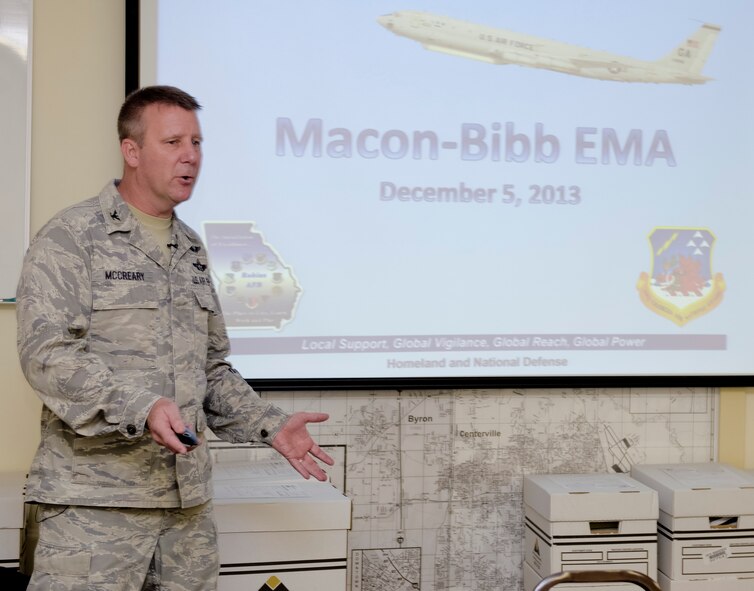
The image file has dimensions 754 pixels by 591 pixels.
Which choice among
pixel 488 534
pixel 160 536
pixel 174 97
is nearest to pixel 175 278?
pixel 174 97

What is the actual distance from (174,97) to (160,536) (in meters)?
0.92

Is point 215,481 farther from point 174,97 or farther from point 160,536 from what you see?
point 174,97

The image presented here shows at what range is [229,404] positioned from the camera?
209 centimetres

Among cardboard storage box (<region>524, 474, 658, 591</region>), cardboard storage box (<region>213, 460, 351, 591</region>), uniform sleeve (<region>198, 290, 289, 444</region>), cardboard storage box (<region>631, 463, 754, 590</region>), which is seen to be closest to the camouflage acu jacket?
uniform sleeve (<region>198, 290, 289, 444</region>)

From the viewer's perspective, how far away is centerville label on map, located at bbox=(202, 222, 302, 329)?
2875 mm

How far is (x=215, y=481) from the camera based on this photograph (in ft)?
8.78

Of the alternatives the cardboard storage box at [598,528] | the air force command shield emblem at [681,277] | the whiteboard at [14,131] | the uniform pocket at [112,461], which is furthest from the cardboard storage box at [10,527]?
the air force command shield emblem at [681,277]

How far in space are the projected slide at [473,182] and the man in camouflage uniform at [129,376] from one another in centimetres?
89

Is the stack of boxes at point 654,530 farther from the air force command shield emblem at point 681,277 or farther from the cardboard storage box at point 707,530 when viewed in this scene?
the air force command shield emblem at point 681,277

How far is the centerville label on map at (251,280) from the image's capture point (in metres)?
2.88

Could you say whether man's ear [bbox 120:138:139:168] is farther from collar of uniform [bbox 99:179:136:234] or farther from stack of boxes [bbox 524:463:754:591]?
stack of boxes [bbox 524:463:754:591]

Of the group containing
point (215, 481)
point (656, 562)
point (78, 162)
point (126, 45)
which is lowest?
point (656, 562)

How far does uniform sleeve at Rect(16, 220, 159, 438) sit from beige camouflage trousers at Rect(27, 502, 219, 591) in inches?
8.7

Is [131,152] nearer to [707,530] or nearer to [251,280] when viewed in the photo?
[251,280]
